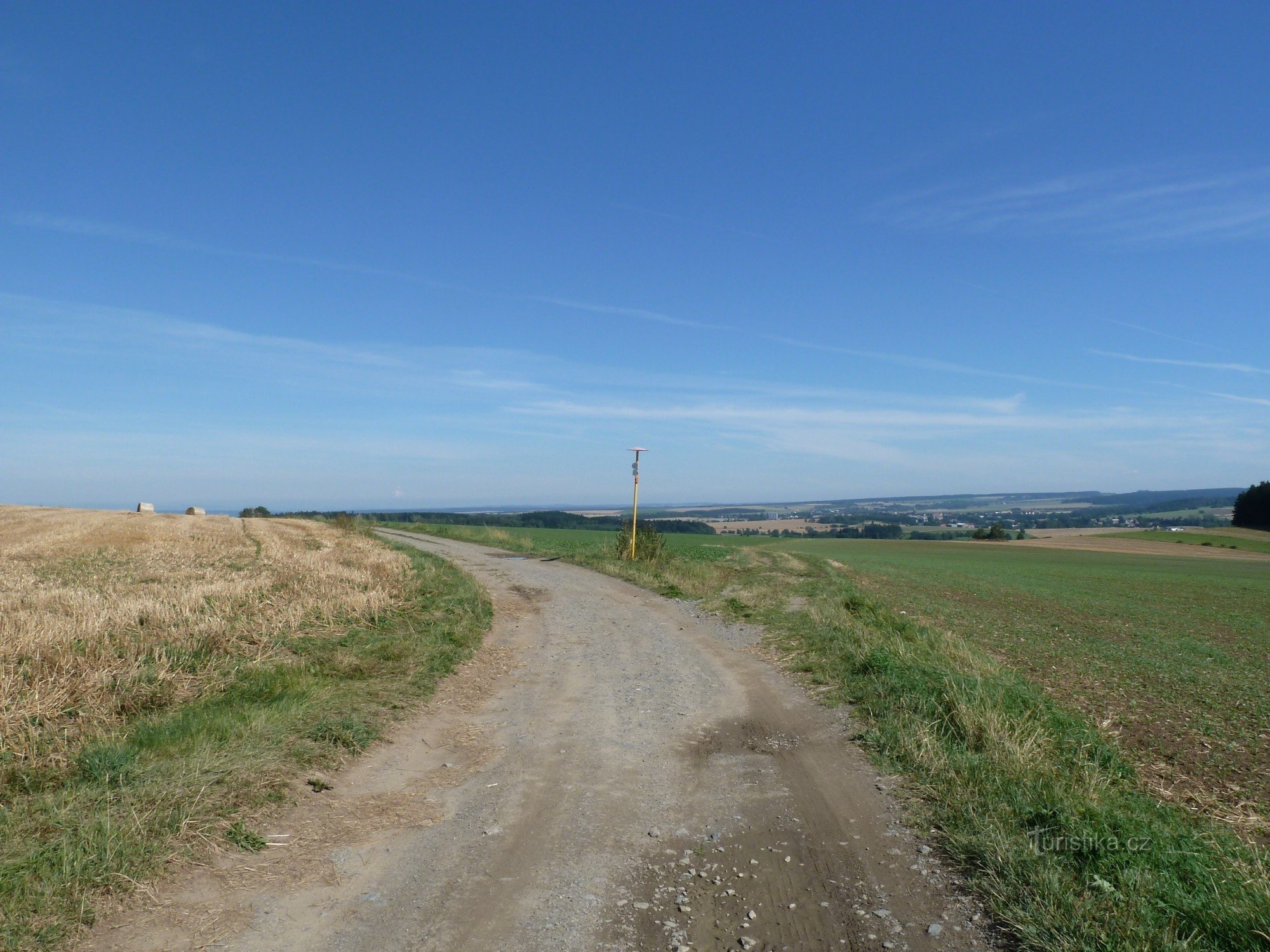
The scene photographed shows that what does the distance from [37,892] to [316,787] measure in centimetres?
231

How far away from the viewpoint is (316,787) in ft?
21.8

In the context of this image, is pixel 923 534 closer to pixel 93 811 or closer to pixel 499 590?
pixel 499 590

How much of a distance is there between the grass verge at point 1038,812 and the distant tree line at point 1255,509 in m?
110

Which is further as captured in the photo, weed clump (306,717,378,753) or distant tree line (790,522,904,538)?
distant tree line (790,522,904,538)

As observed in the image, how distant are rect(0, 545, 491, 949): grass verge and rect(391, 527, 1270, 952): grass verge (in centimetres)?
532

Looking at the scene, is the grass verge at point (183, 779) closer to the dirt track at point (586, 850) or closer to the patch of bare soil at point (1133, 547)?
the dirt track at point (586, 850)

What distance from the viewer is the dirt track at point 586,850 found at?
4.55m

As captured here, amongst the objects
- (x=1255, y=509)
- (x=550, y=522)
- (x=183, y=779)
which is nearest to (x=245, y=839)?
(x=183, y=779)

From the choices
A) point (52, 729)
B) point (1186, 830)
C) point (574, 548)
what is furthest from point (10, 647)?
point (574, 548)

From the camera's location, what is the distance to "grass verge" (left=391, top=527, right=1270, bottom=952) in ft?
15.1

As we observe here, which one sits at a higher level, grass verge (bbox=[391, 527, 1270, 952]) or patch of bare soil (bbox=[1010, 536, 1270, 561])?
grass verge (bbox=[391, 527, 1270, 952])

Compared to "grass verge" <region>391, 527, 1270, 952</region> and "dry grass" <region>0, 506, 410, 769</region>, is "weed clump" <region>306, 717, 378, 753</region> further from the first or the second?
"grass verge" <region>391, 527, 1270, 952</region>

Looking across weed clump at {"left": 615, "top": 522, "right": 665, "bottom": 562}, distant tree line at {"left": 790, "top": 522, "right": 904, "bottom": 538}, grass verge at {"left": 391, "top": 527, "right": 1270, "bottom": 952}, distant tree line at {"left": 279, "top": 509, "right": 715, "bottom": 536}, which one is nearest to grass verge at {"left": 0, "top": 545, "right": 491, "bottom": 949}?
grass verge at {"left": 391, "top": 527, "right": 1270, "bottom": 952}

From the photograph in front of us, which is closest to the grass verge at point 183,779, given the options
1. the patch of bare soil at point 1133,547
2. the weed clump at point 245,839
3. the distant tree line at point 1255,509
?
the weed clump at point 245,839
